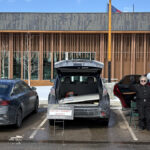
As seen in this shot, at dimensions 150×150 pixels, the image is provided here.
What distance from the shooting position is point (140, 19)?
22.8m

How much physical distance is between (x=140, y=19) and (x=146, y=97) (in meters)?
17.5

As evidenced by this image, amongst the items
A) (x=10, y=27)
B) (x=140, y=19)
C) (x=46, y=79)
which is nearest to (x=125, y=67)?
(x=140, y=19)

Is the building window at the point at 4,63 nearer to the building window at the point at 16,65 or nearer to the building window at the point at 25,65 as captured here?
the building window at the point at 16,65

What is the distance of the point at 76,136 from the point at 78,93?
2.17 metres

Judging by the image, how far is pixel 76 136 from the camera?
6.40 metres

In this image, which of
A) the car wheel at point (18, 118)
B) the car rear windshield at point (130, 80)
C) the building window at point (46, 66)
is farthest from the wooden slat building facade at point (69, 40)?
the car wheel at point (18, 118)

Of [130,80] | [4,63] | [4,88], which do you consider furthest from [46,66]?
[4,88]

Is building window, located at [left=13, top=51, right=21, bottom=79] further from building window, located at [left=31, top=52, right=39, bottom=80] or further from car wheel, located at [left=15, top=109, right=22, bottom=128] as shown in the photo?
car wheel, located at [left=15, top=109, right=22, bottom=128]

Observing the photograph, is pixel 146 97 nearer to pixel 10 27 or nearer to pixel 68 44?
pixel 68 44

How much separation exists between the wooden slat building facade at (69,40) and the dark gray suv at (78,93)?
1460 cm

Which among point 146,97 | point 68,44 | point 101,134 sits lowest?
point 101,134

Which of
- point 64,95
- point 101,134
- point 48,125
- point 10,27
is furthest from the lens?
point 10,27

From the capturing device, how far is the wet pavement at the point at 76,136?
5.66 m

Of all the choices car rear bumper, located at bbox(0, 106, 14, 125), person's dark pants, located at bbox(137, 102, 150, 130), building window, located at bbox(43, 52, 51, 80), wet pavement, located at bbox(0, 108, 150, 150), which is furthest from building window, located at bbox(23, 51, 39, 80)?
person's dark pants, located at bbox(137, 102, 150, 130)
